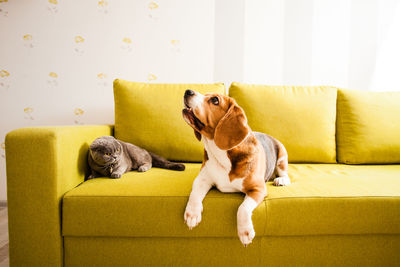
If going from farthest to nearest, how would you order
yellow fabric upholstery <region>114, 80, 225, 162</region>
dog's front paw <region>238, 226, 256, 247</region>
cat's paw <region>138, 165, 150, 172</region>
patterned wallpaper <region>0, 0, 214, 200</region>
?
patterned wallpaper <region>0, 0, 214, 200</region> < yellow fabric upholstery <region>114, 80, 225, 162</region> < cat's paw <region>138, 165, 150, 172</region> < dog's front paw <region>238, 226, 256, 247</region>

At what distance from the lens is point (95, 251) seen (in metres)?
1.04

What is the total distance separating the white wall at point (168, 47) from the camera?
2.04 meters

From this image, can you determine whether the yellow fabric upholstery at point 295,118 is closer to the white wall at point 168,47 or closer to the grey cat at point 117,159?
the white wall at point 168,47

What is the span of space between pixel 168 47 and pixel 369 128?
1752 mm

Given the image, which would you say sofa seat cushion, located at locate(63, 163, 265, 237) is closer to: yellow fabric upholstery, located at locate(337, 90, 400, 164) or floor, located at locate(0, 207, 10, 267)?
floor, located at locate(0, 207, 10, 267)

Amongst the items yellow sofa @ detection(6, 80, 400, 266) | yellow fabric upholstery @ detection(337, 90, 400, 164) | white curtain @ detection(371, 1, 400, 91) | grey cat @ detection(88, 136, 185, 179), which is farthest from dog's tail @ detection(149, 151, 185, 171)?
white curtain @ detection(371, 1, 400, 91)

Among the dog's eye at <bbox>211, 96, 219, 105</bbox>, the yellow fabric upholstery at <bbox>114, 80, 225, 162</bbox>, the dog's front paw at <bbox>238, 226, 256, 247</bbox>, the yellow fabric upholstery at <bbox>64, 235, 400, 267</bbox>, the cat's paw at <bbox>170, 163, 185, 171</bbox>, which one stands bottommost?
the yellow fabric upholstery at <bbox>64, 235, 400, 267</bbox>

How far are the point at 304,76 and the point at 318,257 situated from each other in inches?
63.2

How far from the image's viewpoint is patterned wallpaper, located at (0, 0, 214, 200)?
2031 mm

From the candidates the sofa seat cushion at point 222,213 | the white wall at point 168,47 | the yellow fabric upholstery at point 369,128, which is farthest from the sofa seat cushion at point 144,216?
the white wall at point 168,47

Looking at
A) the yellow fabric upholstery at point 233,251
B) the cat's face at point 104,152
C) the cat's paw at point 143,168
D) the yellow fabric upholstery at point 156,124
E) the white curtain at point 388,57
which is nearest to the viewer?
the yellow fabric upholstery at point 233,251

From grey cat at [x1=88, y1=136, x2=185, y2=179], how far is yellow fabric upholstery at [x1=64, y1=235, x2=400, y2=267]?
1.25 ft

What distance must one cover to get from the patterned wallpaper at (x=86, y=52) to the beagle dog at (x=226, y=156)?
1188mm

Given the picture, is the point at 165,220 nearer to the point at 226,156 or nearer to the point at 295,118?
the point at 226,156
